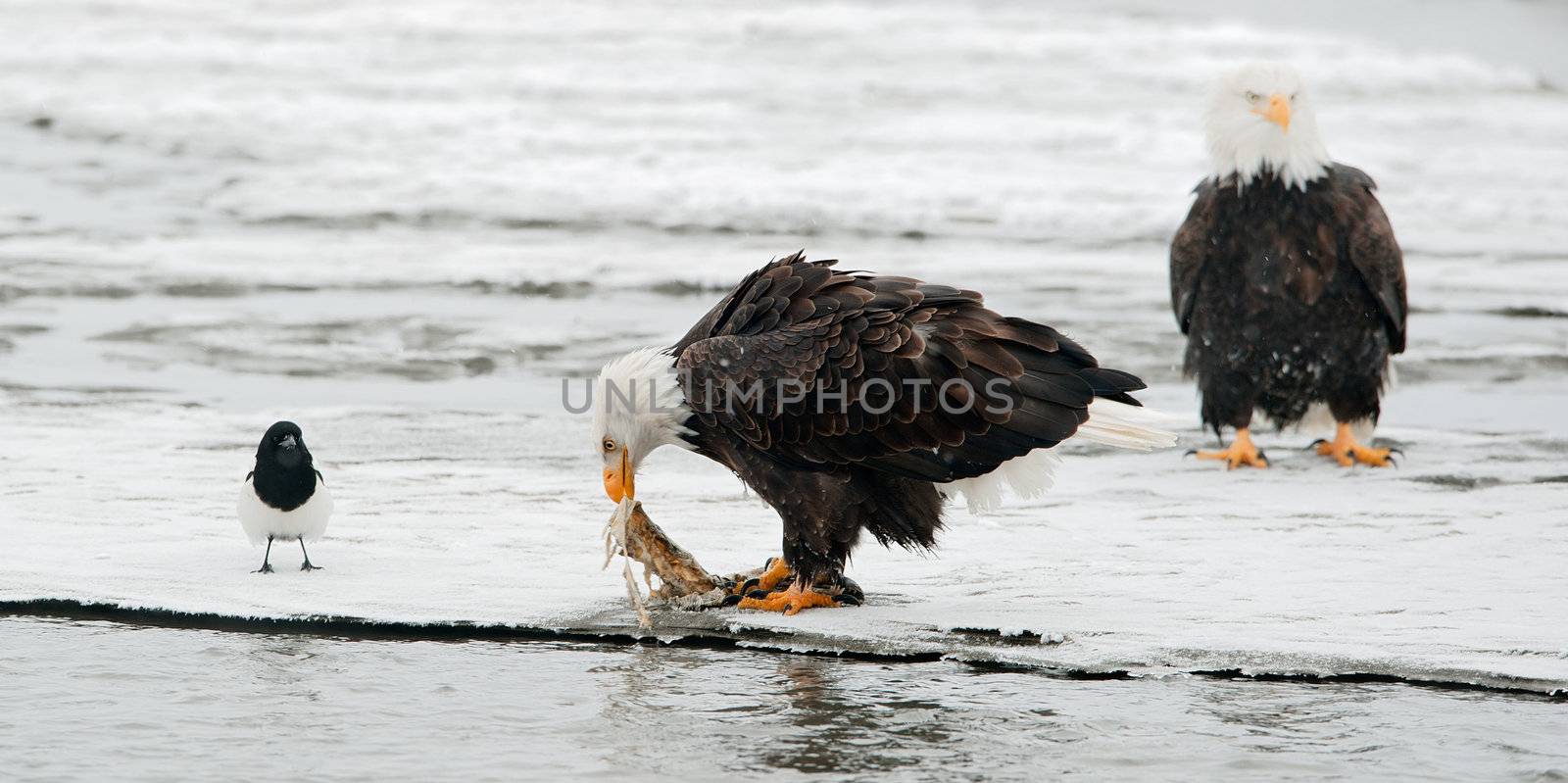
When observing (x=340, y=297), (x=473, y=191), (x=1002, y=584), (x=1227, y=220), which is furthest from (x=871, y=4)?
(x=1002, y=584)

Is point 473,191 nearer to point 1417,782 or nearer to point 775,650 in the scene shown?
point 775,650

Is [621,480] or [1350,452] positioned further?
[1350,452]

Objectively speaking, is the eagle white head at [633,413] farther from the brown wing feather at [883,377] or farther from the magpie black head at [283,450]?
the magpie black head at [283,450]

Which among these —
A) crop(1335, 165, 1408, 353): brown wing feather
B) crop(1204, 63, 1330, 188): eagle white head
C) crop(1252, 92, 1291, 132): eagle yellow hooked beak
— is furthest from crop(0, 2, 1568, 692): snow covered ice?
A: crop(1252, 92, 1291, 132): eagle yellow hooked beak

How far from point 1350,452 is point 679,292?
14.8 feet

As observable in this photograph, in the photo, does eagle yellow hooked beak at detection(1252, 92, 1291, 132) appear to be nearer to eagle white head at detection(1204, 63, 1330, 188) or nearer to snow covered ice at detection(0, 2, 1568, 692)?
eagle white head at detection(1204, 63, 1330, 188)

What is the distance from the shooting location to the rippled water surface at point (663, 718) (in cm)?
374

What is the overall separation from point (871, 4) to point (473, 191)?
1230cm

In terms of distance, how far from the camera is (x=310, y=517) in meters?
5.27

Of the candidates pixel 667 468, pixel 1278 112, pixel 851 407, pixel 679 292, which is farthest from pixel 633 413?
pixel 679 292

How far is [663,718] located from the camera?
159 inches

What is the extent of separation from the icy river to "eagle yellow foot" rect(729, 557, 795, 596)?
26 cm

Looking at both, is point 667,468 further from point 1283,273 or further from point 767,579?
point 1283,273

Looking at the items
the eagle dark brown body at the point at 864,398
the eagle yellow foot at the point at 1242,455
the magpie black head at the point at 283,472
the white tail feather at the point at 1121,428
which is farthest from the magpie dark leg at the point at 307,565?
the eagle yellow foot at the point at 1242,455
